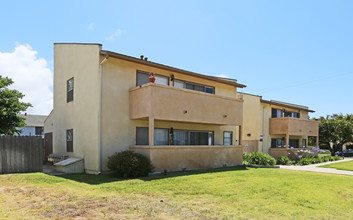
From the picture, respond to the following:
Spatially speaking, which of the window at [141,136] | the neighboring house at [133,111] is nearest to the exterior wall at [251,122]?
the neighboring house at [133,111]

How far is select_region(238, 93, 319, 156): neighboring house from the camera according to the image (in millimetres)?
24594

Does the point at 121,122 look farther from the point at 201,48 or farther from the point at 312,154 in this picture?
the point at 312,154

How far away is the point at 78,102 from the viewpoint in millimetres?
15586

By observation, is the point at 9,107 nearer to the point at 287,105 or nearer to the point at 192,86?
the point at 192,86

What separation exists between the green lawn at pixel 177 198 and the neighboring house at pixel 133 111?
2.43 meters

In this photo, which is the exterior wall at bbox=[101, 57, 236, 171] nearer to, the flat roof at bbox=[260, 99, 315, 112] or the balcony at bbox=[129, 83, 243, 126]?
the balcony at bbox=[129, 83, 243, 126]

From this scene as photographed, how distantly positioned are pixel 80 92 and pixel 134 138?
13.3 ft

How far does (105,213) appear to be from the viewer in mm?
6590

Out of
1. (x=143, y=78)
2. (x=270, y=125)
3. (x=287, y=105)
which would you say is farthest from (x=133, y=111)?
(x=287, y=105)

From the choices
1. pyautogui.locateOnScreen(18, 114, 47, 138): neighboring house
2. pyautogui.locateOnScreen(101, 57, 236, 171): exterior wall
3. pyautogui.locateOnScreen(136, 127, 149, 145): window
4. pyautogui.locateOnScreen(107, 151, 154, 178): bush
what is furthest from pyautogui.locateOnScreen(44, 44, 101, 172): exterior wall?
pyautogui.locateOnScreen(18, 114, 47, 138): neighboring house

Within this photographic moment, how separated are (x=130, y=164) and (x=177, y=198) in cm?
404

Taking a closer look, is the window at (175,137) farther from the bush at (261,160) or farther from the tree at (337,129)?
the tree at (337,129)

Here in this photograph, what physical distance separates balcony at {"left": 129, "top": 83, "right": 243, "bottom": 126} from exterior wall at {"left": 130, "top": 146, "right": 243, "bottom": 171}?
1549mm

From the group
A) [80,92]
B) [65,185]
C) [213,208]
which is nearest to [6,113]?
[80,92]
